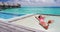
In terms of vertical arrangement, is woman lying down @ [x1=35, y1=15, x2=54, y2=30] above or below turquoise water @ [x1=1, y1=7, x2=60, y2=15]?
below

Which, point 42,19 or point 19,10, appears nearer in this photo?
point 42,19

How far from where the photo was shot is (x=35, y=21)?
1463 mm

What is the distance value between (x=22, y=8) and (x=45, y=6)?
12.1 inches

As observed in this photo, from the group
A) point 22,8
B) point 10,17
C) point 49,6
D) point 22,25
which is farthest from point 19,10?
point 49,6

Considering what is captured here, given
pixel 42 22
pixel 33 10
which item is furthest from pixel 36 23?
pixel 33 10

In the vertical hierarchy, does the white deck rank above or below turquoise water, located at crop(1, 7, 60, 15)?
below

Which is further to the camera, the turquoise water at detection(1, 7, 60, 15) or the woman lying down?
the turquoise water at detection(1, 7, 60, 15)

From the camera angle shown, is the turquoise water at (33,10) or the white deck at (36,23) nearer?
the white deck at (36,23)

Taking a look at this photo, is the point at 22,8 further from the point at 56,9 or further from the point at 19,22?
the point at 56,9

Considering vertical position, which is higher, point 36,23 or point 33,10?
point 33,10

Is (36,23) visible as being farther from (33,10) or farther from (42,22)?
(33,10)

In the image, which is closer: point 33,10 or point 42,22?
point 42,22

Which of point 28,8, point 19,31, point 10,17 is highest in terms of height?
point 28,8

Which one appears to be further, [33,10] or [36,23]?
[33,10]
